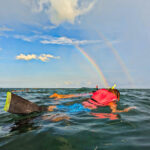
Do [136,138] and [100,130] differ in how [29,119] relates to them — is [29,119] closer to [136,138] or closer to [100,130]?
[100,130]

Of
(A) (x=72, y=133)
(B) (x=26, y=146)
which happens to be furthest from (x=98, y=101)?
(B) (x=26, y=146)

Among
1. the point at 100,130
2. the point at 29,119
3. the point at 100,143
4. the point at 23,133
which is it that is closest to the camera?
the point at 100,143

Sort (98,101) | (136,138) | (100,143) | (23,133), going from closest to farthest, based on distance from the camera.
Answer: (100,143) < (136,138) < (23,133) < (98,101)

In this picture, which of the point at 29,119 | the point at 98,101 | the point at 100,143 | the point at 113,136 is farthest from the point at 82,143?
the point at 98,101

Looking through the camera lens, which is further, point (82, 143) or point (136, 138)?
point (136, 138)

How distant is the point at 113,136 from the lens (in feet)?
12.0

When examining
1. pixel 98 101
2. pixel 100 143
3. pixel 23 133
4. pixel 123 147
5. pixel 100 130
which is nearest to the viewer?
pixel 123 147

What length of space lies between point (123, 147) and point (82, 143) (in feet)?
3.30

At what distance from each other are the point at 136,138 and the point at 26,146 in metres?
2.96

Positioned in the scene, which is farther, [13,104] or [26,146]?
[13,104]

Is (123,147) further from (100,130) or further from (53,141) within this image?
(53,141)

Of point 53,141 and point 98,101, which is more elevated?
point 98,101

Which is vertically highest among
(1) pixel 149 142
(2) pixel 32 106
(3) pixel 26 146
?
(2) pixel 32 106

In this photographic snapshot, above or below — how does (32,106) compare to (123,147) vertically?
above
